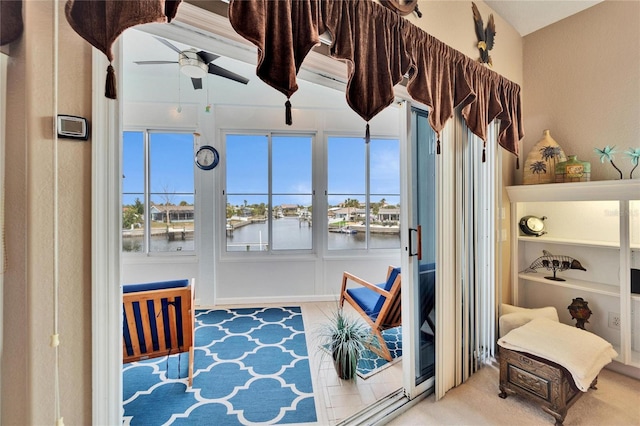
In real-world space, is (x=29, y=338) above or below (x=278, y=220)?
below

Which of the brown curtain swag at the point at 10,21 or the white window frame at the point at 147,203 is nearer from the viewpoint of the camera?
the brown curtain swag at the point at 10,21

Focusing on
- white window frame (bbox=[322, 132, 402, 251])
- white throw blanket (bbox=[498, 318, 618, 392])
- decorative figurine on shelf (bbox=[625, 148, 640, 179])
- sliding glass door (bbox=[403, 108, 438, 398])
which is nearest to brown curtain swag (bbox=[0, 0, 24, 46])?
sliding glass door (bbox=[403, 108, 438, 398])

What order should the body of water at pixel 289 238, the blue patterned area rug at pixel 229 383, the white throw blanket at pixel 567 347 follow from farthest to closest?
the body of water at pixel 289 238, the blue patterned area rug at pixel 229 383, the white throw blanket at pixel 567 347

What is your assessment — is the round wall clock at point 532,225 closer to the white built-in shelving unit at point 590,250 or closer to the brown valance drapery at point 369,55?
the white built-in shelving unit at point 590,250

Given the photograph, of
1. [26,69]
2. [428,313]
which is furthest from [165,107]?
[428,313]

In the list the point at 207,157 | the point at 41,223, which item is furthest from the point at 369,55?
the point at 207,157

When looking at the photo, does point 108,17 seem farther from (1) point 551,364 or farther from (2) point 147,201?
(2) point 147,201

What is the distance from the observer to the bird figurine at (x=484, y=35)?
201 cm

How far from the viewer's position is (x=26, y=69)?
78cm

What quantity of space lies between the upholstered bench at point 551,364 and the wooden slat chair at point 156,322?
2.23 metres

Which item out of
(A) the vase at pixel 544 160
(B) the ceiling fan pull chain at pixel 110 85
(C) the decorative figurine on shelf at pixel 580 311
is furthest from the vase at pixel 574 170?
(B) the ceiling fan pull chain at pixel 110 85

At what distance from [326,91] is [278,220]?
1.94 m

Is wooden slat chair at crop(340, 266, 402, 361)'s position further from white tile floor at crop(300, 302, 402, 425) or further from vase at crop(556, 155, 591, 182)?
vase at crop(556, 155, 591, 182)

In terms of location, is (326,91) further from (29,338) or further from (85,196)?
(29,338)
